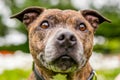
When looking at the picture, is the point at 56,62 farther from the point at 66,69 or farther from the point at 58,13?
the point at 58,13

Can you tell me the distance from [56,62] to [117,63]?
832 centimetres

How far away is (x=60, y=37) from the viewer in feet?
24.5

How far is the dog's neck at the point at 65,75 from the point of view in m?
7.98

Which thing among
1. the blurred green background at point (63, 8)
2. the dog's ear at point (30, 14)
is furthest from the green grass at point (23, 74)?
the blurred green background at point (63, 8)

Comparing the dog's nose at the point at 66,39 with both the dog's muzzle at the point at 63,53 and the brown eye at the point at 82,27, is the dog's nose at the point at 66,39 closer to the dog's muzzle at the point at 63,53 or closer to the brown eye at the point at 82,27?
the dog's muzzle at the point at 63,53

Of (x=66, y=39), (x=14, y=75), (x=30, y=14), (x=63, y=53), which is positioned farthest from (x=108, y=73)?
(x=66, y=39)

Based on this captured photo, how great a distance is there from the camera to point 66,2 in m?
25.5

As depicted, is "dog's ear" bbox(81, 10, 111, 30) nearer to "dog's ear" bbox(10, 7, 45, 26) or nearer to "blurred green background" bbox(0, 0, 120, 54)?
"dog's ear" bbox(10, 7, 45, 26)

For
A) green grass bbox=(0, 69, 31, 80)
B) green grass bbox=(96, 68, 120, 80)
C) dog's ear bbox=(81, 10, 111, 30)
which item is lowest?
green grass bbox=(96, 68, 120, 80)

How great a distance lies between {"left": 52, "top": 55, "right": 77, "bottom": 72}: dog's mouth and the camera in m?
7.60

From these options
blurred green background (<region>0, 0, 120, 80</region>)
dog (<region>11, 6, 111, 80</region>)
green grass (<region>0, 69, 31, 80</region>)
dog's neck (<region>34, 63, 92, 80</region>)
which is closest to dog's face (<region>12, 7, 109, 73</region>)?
dog (<region>11, 6, 111, 80</region>)

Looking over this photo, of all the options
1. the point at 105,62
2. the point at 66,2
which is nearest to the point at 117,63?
the point at 105,62

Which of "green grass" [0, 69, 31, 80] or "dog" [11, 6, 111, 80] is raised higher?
"dog" [11, 6, 111, 80]

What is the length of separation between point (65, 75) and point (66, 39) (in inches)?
28.6
